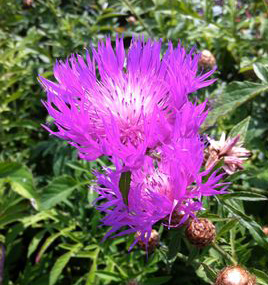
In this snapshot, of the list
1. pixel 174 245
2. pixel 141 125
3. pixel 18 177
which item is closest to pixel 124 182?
Result: pixel 141 125

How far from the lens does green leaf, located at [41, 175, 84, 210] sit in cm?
186

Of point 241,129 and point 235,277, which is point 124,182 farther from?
point 241,129

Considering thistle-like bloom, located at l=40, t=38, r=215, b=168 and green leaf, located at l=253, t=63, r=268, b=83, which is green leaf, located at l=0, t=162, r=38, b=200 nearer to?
thistle-like bloom, located at l=40, t=38, r=215, b=168

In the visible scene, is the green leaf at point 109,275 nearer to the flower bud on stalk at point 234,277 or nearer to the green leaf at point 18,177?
the green leaf at point 18,177

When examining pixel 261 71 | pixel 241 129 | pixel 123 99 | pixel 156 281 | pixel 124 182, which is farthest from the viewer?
pixel 156 281

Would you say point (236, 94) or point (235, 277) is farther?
point (236, 94)

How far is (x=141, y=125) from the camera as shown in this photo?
0.94m

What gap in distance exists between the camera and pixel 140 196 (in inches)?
38.5

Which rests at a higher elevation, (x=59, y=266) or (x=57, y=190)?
(x=57, y=190)

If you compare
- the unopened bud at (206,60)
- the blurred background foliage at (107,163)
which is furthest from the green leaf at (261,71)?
the unopened bud at (206,60)

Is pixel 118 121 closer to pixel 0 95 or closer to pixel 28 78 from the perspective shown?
pixel 0 95

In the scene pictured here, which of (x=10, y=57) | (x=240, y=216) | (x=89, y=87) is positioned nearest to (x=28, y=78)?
(x=10, y=57)

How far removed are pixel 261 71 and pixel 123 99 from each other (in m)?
0.69

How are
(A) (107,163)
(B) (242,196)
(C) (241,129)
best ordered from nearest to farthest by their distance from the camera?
(B) (242,196) < (C) (241,129) < (A) (107,163)
